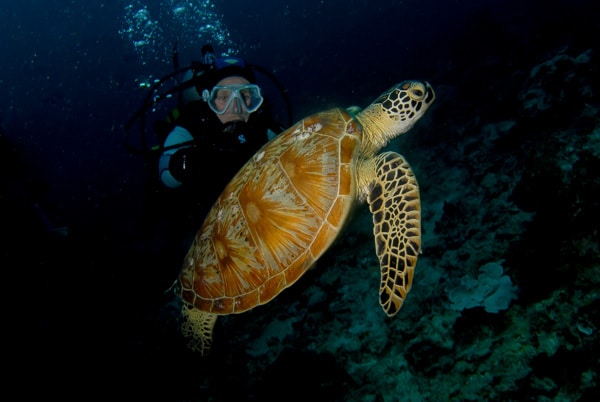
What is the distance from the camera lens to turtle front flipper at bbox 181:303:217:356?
2.79 metres

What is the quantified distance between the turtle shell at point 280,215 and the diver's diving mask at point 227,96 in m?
1.60

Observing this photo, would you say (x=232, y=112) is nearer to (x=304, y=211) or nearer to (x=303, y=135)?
(x=303, y=135)

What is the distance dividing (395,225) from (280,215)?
833 millimetres

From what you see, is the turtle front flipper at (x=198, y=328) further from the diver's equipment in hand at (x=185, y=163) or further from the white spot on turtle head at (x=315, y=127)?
the white spot on turtle head at (x=315, y=127)

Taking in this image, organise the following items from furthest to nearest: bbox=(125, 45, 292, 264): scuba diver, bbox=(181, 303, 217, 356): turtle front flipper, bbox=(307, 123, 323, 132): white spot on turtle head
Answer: bbox=(125, 45, 292, 264): scuba diver → bbox=(181, 303, 217, 356): turtle front flipper → bbox=(307, 123, 323, 132): white spot on turtle head

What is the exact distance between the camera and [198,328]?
282cm

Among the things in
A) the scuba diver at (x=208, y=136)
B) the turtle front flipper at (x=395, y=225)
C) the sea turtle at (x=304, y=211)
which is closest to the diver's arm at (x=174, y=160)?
the scuba diver at (x=208, y=136)

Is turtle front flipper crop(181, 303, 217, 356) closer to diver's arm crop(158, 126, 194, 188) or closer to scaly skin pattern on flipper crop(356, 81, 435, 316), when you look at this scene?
diver's arm crop(158, 126, 194, 188)

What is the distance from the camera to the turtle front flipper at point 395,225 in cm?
182

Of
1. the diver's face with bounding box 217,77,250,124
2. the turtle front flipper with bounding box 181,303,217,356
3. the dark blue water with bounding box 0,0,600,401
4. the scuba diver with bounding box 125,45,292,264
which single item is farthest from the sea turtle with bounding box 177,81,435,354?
the diver's face with bounding box 217,77,250,124

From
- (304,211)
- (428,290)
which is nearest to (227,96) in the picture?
(304,211)

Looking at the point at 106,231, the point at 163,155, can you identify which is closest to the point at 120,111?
the point at 106,231

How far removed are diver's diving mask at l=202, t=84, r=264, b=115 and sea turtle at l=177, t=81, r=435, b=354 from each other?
1592 millimetres

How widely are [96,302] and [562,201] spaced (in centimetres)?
606
